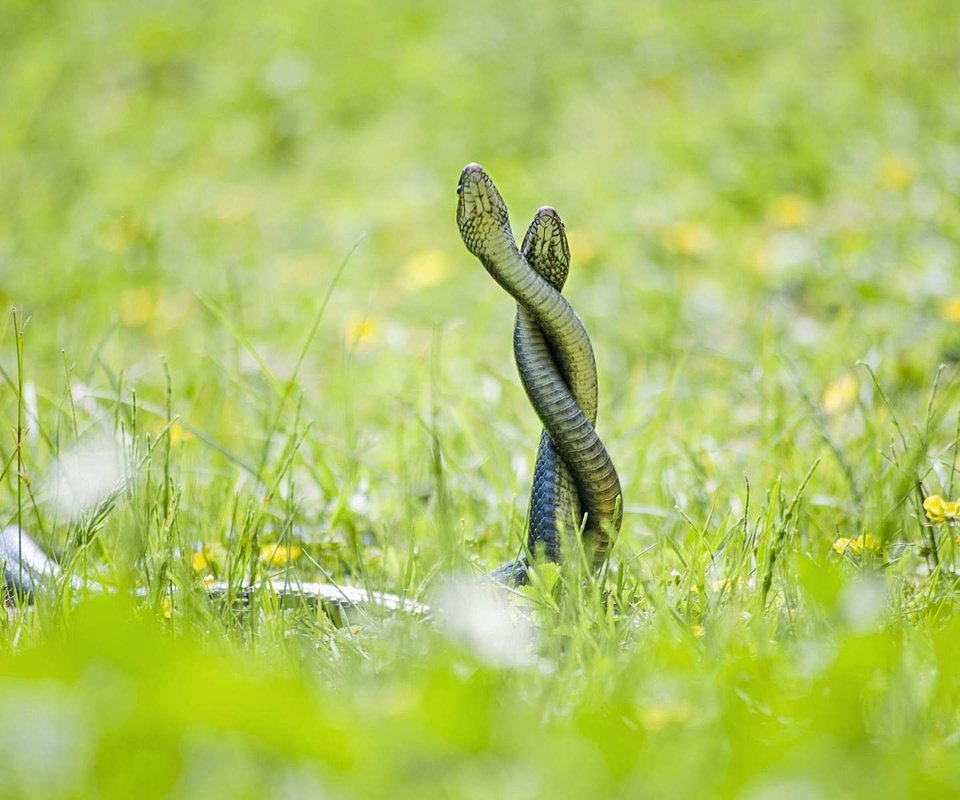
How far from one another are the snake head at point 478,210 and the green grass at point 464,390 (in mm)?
512

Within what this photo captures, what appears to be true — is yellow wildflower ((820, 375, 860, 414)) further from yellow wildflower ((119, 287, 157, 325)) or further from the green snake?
yellow wildflower ((119, 287, 157, 325))

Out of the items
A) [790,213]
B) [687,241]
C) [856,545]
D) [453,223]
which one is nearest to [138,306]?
[453,223]

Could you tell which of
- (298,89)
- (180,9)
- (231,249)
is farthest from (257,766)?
Result: (180,9)

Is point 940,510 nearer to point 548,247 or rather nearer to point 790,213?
point 548,247

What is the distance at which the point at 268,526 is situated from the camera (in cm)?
272

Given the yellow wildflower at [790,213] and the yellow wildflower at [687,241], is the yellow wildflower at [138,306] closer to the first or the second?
the yellow wildflower at [687,241]

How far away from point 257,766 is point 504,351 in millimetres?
3216

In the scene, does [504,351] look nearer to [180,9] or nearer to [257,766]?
[257,766]

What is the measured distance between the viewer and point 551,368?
1924 millimetres

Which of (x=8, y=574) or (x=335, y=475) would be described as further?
(x=335, y=475)

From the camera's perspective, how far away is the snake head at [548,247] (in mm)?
1913

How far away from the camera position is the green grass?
1.19m

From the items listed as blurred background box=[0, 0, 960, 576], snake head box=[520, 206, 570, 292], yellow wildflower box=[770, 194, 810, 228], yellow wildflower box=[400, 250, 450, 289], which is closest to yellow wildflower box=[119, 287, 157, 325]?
blurred background box=[0, 0, 960, 576]

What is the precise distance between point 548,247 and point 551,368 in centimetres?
21
